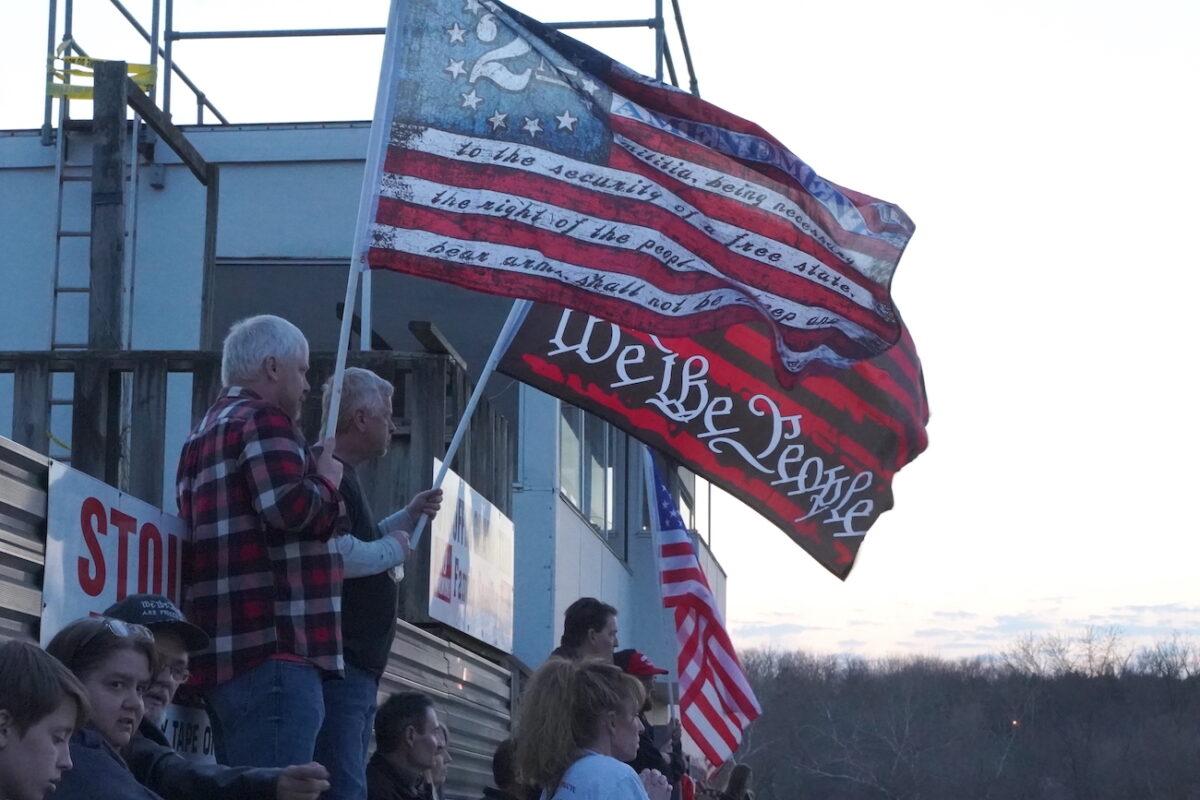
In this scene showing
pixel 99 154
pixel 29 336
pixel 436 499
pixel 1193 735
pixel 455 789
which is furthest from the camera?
pixel 1193 735

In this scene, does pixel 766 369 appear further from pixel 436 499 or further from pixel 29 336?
pixel 29 336

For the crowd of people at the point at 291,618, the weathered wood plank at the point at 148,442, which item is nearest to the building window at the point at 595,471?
the weathered wood plank at the point at 148,442

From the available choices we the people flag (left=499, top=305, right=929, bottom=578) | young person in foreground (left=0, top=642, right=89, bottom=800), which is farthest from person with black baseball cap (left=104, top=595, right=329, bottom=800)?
we the people flag (left=499, top=305, right=929, bottom=578)

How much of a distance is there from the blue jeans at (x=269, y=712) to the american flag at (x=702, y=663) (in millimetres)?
7149

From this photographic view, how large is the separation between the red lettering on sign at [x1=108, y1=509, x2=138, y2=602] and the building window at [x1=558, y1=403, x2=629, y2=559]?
10.6 metres

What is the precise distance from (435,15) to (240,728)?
2.87m

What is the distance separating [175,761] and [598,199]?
10.5 feet

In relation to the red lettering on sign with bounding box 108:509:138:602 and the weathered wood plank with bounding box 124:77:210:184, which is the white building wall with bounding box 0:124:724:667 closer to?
the weathered wood plank with bounding box 124:77:210:184

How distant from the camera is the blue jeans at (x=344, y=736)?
5.66 m

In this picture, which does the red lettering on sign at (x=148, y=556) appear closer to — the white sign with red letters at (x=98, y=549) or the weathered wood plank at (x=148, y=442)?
the white sign with red letters at (x=98, y=549)

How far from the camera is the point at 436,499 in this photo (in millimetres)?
6121

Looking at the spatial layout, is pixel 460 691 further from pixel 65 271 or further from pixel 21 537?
pixel 65 271

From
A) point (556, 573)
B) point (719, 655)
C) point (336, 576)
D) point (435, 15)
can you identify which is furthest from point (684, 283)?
point (556, 573)

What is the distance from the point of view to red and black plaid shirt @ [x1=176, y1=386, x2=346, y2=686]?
514cm
